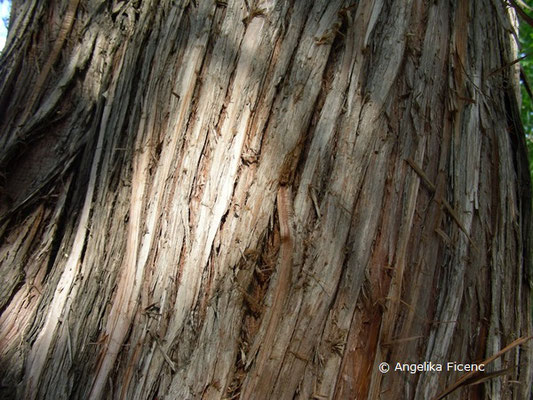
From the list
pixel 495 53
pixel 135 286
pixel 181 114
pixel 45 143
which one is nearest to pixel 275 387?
pixel 135 286

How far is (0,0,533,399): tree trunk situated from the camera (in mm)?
1067

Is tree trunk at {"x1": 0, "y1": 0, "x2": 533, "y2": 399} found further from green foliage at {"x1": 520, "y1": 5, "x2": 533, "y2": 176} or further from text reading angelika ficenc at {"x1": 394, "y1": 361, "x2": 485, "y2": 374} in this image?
green foliage at {"x1": 520, "y1": 5, "x2": 533, "y2": 176}

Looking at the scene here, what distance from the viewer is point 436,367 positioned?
1.18m

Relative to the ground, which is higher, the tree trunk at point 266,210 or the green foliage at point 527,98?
the green foliage at point 527,98

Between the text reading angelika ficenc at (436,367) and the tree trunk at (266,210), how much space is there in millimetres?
12

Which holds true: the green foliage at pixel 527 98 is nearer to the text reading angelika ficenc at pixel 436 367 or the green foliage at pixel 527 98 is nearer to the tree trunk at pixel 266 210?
the tree trunk at pixel 266 210

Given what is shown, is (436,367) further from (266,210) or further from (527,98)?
(527,98)

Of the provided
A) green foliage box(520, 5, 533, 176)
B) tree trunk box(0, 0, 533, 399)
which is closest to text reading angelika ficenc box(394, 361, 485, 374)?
tree trunk box(0, 0, 533, 399)

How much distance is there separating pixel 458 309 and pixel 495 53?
84 centimetres

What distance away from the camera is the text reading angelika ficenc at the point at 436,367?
1143 mm

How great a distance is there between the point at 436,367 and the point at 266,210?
58 centimetres

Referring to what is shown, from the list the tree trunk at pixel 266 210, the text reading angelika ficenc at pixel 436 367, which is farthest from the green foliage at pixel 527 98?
the text reading angelika ficenc at pixel 436 367

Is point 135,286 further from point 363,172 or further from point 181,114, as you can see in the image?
point 363,172

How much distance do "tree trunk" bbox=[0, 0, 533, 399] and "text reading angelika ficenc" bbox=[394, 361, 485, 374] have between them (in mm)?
12
